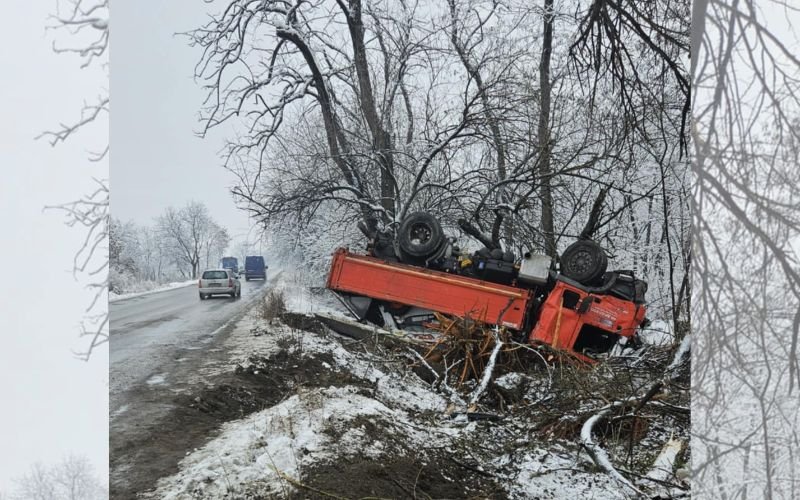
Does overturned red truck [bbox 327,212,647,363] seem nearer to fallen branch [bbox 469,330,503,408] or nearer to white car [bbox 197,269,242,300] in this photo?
fallen branch [bbox 469,330,503,408]

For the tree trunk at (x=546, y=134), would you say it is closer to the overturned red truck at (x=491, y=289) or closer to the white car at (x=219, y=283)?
the overturned red truck at (x=491, y=289)

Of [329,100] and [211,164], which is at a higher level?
[329,100]

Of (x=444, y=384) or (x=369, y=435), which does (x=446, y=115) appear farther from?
(x=369, y=435)

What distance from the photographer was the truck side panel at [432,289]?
2.12 meters

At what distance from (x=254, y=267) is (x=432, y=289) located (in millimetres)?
680

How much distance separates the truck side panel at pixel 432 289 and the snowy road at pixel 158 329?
12.9 inches

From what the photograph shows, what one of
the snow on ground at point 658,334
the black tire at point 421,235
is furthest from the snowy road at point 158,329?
the snow on ground at point 658,334

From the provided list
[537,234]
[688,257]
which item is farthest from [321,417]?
[688,257]

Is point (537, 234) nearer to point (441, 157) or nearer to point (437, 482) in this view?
point (441, 157)

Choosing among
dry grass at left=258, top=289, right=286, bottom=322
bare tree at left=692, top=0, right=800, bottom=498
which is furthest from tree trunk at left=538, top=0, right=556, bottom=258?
dry grass at left=258, top=289, right=286, bottom=322

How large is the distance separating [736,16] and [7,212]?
267cm

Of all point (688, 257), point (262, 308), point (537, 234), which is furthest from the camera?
point (262, 308)

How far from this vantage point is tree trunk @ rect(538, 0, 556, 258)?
203 cm

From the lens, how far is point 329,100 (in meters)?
2.15
